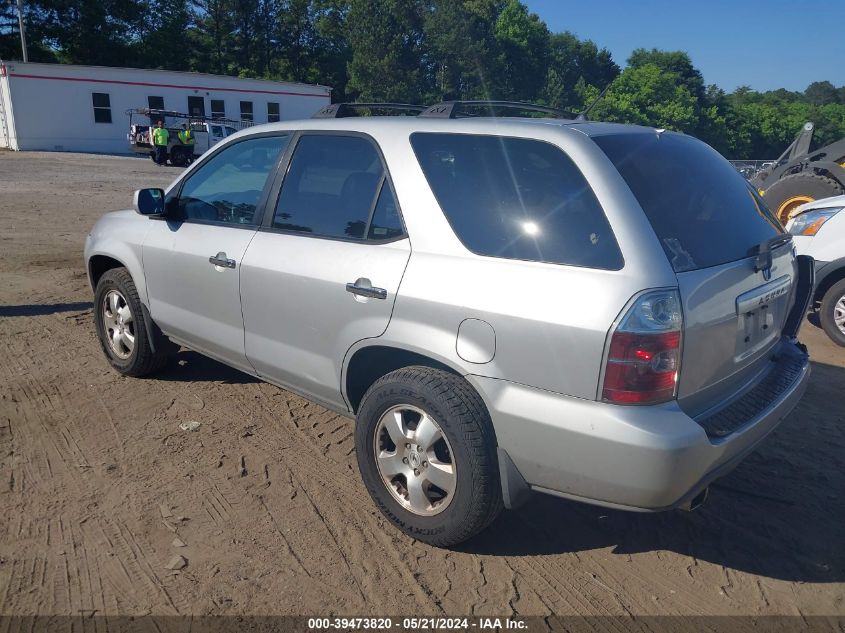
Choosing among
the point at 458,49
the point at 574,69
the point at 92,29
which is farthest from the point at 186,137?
the point at 574,69

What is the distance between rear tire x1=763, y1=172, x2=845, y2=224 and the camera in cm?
941

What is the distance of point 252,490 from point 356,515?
598 millimetres

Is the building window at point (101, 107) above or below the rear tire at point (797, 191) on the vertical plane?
above

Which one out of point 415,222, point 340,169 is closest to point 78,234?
point 340,169

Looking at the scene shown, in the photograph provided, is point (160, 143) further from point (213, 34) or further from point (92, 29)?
point (213, 34)

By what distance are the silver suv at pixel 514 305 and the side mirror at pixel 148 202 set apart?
63cm

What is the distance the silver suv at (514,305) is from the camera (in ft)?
7.85

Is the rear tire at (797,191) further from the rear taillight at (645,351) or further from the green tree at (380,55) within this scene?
the green tree at (380,55)

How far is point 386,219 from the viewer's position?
10.1 feet

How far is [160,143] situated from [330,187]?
26.2 metres

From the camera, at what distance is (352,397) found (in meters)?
3.31

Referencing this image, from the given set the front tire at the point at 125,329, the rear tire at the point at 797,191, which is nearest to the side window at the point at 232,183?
the front tire at the point at 125,329

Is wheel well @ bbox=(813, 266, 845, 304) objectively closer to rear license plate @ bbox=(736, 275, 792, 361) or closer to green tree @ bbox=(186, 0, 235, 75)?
rear license plate @ bbox=(736, 275, 792, 361)

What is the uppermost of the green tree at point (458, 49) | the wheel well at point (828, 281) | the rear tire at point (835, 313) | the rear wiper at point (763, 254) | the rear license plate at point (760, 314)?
the green tree at point (458, 49)
